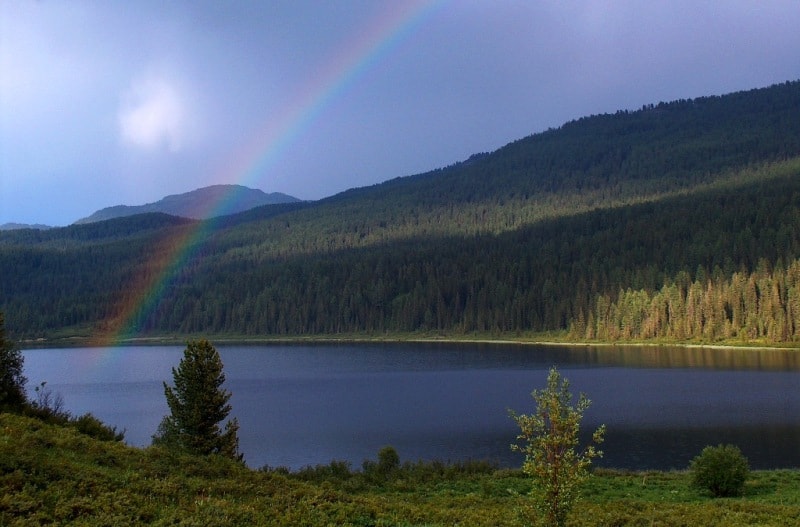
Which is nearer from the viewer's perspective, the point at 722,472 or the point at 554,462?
the point at 554,462

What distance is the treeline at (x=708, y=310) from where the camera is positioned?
120688 millimetres

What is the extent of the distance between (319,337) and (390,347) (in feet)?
143

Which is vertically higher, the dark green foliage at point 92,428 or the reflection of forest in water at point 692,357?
the reflection of forest in water at point 692,357

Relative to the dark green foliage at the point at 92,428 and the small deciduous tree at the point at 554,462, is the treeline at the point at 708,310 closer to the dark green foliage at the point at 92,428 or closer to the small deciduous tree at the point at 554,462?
the dark green foliage at the point at 92,428

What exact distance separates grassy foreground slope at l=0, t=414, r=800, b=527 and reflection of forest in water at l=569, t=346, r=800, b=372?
229 ft

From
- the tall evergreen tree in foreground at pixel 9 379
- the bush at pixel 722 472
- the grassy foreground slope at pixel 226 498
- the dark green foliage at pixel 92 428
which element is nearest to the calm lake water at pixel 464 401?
the bush at pixel 722 472

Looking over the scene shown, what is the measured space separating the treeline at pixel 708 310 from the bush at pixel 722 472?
331ft

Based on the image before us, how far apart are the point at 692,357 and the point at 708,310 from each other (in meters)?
27.0

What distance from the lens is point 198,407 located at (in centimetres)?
3059

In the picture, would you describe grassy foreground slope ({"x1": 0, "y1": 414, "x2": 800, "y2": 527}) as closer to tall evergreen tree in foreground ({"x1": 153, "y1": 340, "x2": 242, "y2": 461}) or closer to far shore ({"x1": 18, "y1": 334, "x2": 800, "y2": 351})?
tall evergreen tree in foreground ({"x1": 153, "y1": 340, "x2": 242, "y2": 461})

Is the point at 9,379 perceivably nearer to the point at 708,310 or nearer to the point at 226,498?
the point at 226,498

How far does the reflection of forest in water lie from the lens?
93.3 meters

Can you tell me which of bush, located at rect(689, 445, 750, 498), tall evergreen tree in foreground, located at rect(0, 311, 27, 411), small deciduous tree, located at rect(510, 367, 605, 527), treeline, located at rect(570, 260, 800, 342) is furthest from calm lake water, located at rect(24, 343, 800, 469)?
small deciduous tree, located at rect(510, 367, 605, 527)

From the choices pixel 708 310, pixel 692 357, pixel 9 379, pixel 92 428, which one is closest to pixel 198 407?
pixel 92 428
